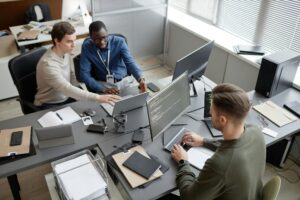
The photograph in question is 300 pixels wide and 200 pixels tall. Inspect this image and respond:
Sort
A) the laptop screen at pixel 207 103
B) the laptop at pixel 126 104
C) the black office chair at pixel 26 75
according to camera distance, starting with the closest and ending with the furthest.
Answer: the laptop at pixel 126 104 → the laptop screen at pixel 207 103 → the black office chair at pixel 26 75

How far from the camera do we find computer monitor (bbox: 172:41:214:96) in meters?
2.21

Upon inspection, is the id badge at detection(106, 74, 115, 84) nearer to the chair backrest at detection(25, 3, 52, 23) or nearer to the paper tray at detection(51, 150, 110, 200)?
the paper tray at detection(51, 150, 110, 200)

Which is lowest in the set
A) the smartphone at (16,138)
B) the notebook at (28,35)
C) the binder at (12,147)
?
the binder at (12,147)

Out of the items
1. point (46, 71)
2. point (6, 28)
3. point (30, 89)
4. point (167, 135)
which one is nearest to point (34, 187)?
point (30, 89)

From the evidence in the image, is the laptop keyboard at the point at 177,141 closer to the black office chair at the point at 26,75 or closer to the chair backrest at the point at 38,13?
the black office chair at the point at 26,75

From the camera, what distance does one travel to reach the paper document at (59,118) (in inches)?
85.2

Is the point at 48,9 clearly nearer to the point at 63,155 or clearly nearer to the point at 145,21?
the point at 145,21

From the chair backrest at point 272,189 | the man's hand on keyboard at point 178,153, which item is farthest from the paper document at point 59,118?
the chair backrest at point 272,189

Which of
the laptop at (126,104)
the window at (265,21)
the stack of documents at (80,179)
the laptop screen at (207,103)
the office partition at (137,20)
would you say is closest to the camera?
the stack of documents at (80,179)

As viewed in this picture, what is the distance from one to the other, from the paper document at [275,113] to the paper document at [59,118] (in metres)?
1.48

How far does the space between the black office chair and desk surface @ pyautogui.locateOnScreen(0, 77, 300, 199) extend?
387 mm

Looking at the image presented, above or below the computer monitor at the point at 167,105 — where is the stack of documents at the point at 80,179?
below

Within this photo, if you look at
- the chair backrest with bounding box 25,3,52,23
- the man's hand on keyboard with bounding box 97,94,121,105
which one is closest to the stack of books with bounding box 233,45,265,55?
the man's hand on keyboard with bounding box 97,94,121,105

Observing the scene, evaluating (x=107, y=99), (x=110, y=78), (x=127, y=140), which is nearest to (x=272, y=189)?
Result: (x=127, y=140)
